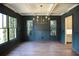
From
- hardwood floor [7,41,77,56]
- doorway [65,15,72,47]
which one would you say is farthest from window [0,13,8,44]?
doorway [65,15,72,47]

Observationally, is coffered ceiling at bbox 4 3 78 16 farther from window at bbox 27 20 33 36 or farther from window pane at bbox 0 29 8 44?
window at bbox 27 20 33 36

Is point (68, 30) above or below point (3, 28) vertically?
below

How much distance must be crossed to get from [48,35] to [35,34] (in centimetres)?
120

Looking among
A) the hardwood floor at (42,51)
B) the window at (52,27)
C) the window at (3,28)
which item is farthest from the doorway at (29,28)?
the window at (3,28)

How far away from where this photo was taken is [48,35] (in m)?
12.3

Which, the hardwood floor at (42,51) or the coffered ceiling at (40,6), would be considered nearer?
the hardwood floor at (42,51)

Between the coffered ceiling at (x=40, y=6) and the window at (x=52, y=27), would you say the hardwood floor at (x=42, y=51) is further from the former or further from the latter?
the window at (x=52, y=27)

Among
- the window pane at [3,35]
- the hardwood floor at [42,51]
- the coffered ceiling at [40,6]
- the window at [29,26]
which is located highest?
the coffered ceiling at [40,6]

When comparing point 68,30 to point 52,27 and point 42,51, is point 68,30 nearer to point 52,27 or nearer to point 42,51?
point 52,27

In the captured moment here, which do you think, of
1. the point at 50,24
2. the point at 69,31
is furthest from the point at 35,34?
the point at 69,31

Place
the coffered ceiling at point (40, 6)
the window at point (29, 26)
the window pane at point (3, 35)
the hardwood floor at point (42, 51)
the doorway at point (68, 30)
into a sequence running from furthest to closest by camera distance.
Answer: the window at point (29, 26)
the doorway at point (68, 30)
the window pane at point (3, 35)
the coffered ceiling at point (40, 6)
the hardwood floor at point (42, 51)

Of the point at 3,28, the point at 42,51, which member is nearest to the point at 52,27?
the point at 42,51

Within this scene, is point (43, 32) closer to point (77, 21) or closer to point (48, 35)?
point (48, 35)

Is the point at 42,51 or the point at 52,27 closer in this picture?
the point at 42,51
